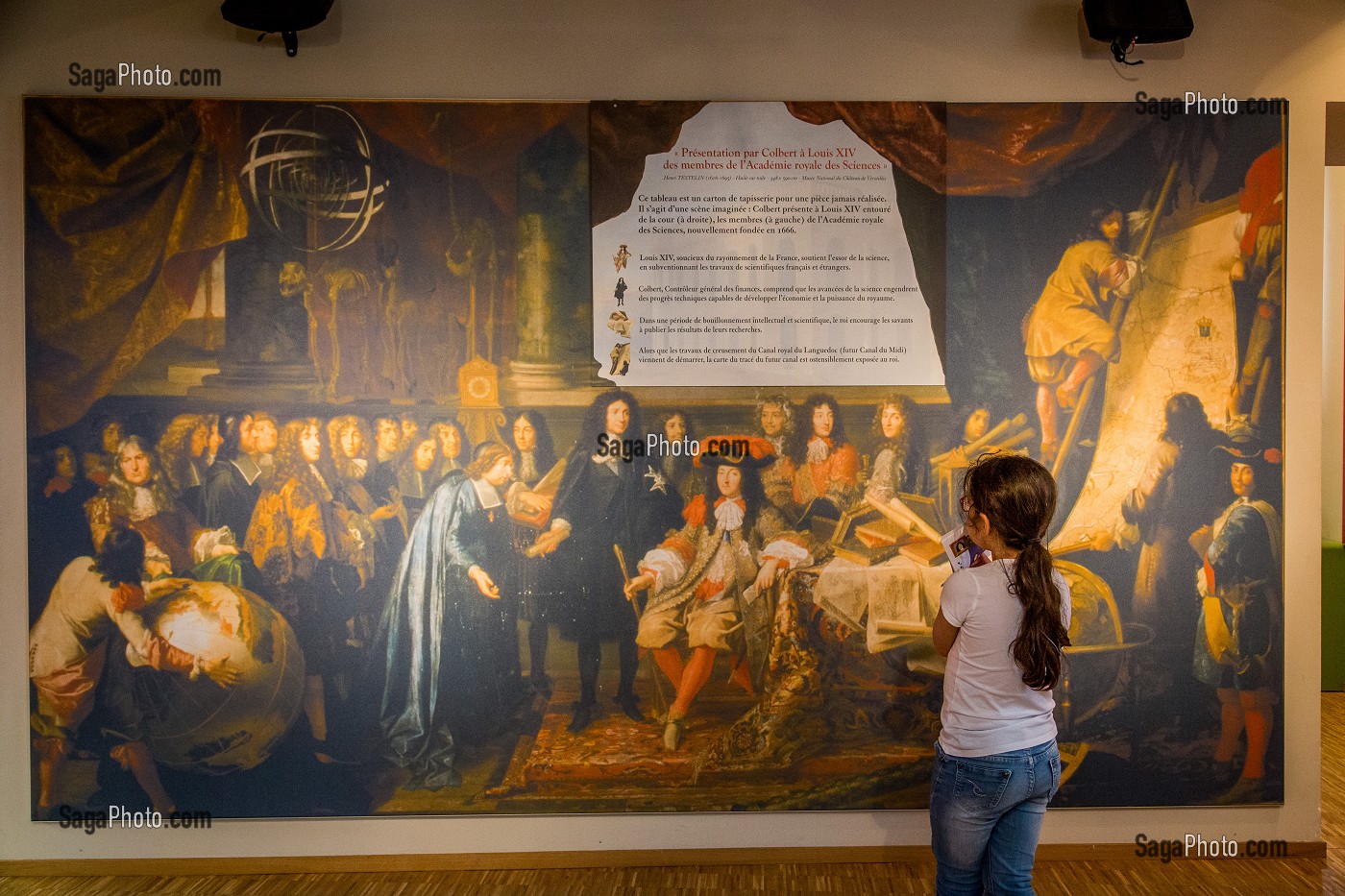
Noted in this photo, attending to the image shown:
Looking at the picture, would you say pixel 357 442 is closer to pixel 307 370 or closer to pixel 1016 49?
pixel 307 370

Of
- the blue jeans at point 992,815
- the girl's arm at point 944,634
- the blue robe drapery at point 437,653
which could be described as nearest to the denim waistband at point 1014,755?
the blue jeans at point 992,815

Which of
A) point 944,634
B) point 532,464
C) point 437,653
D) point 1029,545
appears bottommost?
point 437,653

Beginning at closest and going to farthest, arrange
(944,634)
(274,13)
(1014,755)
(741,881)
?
1. (1014,755)
2. (944,634)
3. (274,13)
4. (741,881)

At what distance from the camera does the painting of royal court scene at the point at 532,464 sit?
360 centimetres

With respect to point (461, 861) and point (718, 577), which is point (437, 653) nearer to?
point (461, 861)

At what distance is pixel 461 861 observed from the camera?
364cm

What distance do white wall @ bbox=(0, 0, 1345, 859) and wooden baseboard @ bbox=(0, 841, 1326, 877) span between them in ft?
0.12

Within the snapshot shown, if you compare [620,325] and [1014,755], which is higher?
[620,325]

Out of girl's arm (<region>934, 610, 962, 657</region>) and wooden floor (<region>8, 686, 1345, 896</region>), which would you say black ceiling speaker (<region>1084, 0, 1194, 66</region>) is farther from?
wooden floor (<region>8, 686, 1345, 896</region>)

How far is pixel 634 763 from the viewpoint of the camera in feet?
11.9

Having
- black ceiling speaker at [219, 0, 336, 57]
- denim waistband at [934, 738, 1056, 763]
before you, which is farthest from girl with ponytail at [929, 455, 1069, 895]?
black ceiling speaker at [219, 0, 336, 57]

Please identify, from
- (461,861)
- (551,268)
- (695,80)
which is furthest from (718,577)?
(695,80)

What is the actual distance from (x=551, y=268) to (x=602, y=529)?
3.53 feet

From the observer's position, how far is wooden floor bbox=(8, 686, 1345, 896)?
3.49 m
